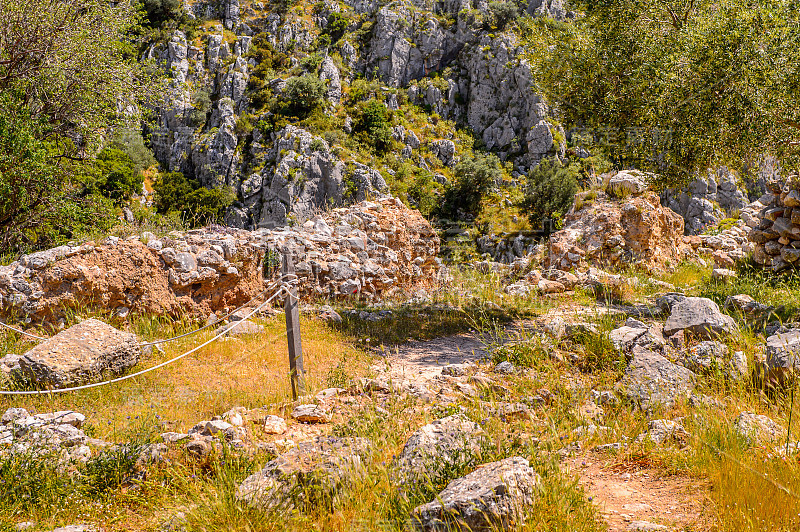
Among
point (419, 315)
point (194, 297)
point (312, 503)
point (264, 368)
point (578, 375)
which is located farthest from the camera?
point (419, 315)

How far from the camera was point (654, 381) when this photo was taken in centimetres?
461

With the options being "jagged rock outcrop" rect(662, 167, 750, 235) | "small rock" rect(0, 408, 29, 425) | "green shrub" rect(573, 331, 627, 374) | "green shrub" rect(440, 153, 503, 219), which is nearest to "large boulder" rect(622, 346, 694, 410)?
"green shrub" rect(573, 331, 627, 374)

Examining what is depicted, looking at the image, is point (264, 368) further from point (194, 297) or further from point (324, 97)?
point (324, 97)

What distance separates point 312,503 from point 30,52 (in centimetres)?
1271

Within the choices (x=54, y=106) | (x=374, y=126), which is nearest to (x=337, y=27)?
(x=374, y=126)

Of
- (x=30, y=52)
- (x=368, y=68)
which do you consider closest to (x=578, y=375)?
(x=30, y=52)

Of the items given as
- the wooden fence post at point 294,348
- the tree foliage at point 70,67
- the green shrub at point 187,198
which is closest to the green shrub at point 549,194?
the green shrub at point 187,198

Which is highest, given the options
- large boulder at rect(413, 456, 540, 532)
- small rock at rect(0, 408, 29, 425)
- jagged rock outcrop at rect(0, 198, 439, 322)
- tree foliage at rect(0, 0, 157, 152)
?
tree foliage at rect(0, 0, 157, 152)

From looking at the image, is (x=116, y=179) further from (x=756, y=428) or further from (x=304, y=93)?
(x=756, y=428)

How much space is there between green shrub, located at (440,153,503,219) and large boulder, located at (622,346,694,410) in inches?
1069

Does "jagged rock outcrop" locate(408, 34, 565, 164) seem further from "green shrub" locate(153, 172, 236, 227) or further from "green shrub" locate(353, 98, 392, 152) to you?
"green shrub" locate(153, 172, 236, 227)

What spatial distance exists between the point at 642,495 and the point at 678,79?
24.9ft

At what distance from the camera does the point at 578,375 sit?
5465 mm

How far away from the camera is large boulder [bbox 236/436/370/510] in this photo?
2898 millimetres
